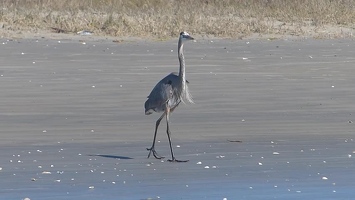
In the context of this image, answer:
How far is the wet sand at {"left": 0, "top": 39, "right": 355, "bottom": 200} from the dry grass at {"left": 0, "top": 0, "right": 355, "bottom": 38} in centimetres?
216

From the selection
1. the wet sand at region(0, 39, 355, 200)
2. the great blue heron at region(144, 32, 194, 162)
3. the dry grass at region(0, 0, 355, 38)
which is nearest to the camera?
the wet sand at region(0, 39, 355, 200)

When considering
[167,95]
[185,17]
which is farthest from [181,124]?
A: [185,17]

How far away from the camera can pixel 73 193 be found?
778cm

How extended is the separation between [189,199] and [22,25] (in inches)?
537

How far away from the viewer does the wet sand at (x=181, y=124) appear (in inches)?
323

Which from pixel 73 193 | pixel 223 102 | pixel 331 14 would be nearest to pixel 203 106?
pixel 223 102

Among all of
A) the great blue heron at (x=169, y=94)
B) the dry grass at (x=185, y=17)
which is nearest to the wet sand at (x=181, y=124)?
the great blue heron at (x=169, y=94)

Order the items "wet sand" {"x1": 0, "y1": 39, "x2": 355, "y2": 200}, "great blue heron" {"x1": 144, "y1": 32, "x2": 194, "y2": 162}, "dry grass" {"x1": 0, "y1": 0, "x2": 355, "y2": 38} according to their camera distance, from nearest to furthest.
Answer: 1. "wet sand" {"x1": 0, "y1": 39, "x2": 355, "y2": 200}
2. "great blue heron" {"x1": 144, "y1": 32, "x2": 194, "y2": 162}
3. "dry grass" {"x1": 0, "y1": 0, "x2": 355, "y2": 38}

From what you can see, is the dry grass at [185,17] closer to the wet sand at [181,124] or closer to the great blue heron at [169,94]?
the wet sand at [181,124]

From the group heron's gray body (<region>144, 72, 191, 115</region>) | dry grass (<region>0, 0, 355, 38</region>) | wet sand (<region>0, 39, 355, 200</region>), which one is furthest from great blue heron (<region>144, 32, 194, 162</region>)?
dry grass (<region>0, 0, 355, 38</region>)

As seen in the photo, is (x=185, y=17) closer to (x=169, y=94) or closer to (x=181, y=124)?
(x=181, y=124)

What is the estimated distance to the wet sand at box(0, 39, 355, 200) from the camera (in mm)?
8203

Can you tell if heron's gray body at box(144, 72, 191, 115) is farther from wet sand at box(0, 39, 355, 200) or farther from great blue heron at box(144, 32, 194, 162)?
wet sand at box(0, 39, 355, 200)

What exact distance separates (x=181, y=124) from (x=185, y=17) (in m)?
11.8
